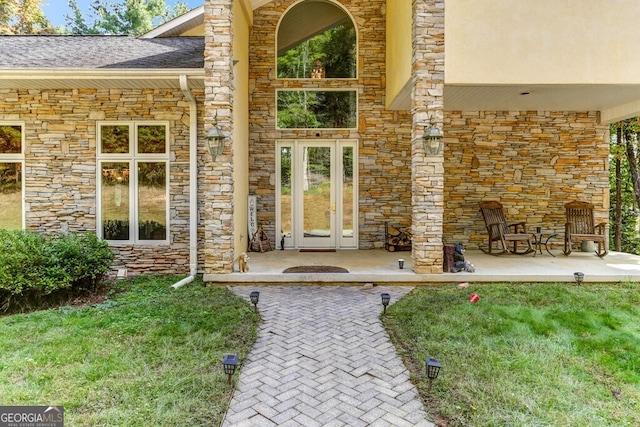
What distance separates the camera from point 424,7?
18.9 ft

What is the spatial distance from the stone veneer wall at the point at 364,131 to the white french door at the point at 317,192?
7.3 inches

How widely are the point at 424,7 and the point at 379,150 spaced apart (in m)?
3.23

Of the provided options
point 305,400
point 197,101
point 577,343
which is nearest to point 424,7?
point 197,101

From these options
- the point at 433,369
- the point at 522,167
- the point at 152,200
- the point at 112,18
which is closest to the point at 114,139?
the point at 152,200

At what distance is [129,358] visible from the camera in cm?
317

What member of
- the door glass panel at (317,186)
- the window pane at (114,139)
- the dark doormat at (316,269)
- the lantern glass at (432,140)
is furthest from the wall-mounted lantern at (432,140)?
the window pane at (114,139)

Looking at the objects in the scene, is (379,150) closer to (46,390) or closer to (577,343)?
(577,343)

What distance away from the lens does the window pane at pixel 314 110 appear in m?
8.40

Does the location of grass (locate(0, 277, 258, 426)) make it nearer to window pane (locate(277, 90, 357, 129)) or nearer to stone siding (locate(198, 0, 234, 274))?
stone siding (locate(198, 0, 234, 274))

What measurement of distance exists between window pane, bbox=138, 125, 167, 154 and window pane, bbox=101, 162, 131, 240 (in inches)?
17.9

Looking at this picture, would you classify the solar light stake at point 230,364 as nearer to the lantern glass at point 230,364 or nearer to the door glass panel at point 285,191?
the lantern glass at point 230,364

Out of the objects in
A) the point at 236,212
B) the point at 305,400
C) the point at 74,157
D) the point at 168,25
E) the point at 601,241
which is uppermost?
the point at 168,25

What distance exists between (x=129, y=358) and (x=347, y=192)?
6.05m
